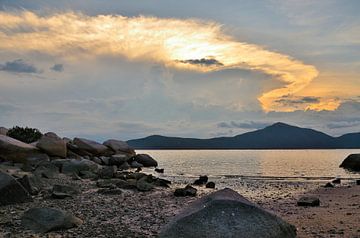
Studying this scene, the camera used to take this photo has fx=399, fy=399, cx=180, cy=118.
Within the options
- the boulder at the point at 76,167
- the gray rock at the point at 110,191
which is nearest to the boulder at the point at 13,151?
the boulder at the point at 76,167

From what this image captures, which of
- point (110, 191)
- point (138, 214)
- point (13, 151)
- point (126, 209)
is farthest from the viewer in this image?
point (13, 151)

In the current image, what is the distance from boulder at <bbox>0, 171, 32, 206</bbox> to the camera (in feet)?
49.2

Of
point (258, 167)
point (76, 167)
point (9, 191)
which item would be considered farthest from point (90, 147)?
point (9, 191)

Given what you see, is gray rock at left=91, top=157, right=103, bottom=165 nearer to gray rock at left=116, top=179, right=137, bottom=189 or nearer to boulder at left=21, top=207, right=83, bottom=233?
gray rock at left=116, top=179, right=137, bottom=189

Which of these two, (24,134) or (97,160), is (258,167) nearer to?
(97,160)

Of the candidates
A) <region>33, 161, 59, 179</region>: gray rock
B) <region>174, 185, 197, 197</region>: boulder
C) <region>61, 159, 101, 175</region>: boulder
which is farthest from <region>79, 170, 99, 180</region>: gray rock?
<region>174, 185, 197, 197</region>: boulder

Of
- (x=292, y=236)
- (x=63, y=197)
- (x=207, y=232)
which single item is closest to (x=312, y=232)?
(x=292, y=236)

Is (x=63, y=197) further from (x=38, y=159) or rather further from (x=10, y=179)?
(x=38, y=159)

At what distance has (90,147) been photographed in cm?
5069

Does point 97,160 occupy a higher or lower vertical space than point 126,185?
higher

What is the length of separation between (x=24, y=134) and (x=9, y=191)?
36300mm

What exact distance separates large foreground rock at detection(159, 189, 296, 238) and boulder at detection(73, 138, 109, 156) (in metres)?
40.6

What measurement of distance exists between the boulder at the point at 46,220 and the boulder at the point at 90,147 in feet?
123

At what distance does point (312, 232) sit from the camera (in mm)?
12656
